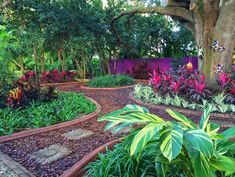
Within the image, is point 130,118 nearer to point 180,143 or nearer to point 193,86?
point 180,143

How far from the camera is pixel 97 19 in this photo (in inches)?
480

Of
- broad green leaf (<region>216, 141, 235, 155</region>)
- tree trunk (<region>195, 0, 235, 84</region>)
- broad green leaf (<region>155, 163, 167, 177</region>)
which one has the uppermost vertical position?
tree trunk (<region>195, 0, 235, 84</region>)

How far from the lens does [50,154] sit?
389 cm

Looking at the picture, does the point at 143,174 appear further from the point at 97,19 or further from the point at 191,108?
the point at 97,19

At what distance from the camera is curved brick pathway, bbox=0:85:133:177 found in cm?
351

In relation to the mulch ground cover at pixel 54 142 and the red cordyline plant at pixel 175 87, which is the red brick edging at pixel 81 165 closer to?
the mulch ground cover at pixel 54 142

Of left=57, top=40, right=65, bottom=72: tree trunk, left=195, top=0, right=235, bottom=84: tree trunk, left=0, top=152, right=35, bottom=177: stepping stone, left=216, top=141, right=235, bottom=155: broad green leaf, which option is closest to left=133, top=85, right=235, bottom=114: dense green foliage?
left=195, top=0, right=235, bottom=84: tree trunk

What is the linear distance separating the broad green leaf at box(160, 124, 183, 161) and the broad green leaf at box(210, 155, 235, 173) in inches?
17.1

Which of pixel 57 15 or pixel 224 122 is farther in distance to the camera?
pixel 57 15

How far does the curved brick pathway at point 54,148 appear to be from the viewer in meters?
3.51

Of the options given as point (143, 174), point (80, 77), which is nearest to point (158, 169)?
point (143, 174)

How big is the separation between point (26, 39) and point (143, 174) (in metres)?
10.0

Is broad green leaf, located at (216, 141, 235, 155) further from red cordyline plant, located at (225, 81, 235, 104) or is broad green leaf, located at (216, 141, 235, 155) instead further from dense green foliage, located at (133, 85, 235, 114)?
red cordyline plant, located at (225, 81, 235, 104)

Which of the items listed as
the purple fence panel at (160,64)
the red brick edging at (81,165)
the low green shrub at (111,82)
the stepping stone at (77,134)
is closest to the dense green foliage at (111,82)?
the low green shrub at (111,82)
